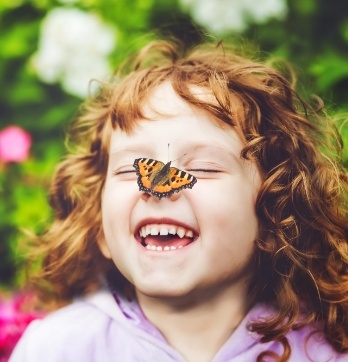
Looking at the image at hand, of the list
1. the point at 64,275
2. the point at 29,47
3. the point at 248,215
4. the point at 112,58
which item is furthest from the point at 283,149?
the point at 29,47

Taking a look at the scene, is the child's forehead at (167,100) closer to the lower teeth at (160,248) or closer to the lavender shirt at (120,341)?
the lower teeth at (160,248)

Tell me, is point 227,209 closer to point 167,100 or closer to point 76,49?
point 167,100

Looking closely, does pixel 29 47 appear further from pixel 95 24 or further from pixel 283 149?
pixel 283 149

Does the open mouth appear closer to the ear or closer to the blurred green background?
the ear

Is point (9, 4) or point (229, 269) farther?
point (9, 4)

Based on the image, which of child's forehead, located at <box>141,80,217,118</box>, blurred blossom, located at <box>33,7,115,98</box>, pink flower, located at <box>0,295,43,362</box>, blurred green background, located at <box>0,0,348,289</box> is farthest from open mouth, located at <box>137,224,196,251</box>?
blurred blossom, located at <box>33,7,115,98</box>

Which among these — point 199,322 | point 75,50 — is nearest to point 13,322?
point 199,322
